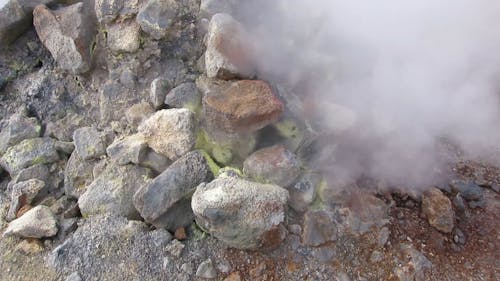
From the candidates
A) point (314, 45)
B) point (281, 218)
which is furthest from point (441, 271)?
point (314, 45)

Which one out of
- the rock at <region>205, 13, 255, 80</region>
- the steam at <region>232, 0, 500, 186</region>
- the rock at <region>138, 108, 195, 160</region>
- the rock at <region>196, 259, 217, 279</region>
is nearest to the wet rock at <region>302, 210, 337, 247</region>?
the steam at <region>232, 0, 500, 186</region>

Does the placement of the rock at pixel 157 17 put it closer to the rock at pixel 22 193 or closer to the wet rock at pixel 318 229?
the rock at pixel 22 193

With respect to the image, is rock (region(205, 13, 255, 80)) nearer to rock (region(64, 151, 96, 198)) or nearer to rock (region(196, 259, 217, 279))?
rock (region(64, 151, 96, 198))

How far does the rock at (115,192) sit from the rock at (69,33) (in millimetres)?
876

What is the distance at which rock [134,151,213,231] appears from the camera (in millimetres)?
2578

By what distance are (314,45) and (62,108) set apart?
1791 mm

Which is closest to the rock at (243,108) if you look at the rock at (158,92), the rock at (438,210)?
the rock at (158,92)

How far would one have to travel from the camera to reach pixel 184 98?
2.88 metres

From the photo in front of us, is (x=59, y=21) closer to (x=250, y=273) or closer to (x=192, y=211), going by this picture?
(x=192, y=211)

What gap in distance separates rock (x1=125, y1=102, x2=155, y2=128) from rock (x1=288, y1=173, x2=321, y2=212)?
3.38ft

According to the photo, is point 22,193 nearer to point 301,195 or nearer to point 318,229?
point 301,195

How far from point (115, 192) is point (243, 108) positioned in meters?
0.90

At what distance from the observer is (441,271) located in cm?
243

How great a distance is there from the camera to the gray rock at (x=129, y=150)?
2781mm
